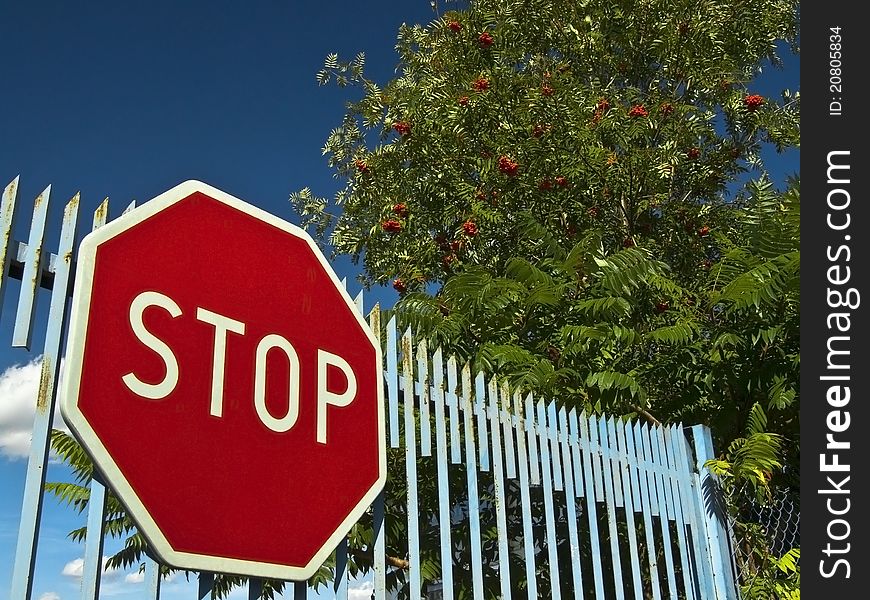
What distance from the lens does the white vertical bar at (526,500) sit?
3.41m

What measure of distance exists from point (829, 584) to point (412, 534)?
2.39 meters

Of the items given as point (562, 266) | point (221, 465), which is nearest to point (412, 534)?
point (221, 465)

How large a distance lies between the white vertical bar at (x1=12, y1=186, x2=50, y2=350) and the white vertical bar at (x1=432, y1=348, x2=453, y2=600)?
164 cm

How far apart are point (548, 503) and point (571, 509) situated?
0.19 m

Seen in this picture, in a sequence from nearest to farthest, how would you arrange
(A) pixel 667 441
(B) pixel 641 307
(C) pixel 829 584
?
1. (C) pixel 829 584
2. (A) pixel 667 441
3. (B) pixel 641 307

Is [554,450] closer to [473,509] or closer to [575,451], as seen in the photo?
[575,451]

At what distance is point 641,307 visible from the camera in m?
7.20

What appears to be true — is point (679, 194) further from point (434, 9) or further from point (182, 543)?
point (182, 543)

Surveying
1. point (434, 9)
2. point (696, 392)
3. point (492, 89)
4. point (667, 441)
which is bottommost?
point (667, 441)

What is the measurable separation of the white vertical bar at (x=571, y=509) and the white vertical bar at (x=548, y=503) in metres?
0.09

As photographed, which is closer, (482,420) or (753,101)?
(482,420)

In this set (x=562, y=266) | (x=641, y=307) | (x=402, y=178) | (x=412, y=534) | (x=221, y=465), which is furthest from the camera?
(x=402, y=178)

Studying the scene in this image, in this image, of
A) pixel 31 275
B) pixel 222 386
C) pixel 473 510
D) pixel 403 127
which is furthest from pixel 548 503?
pixel 403 127

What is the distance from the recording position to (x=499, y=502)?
3377 mm
